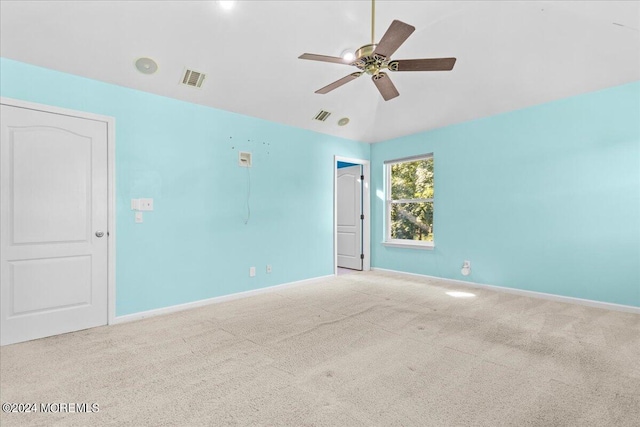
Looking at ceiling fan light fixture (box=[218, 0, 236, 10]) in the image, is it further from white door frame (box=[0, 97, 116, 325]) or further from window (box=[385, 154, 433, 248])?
window (box=[385, 154, 433, 248])

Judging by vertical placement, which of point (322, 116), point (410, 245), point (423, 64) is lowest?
point (410, 245)

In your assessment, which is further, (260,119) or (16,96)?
(260,119)

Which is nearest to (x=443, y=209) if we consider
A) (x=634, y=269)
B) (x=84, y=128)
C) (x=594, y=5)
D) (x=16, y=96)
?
(x=634, y=269)

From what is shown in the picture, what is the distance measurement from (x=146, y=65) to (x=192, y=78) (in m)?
0.46

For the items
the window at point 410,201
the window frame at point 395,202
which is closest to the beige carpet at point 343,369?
the window frame at point 395,202

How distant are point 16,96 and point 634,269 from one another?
21.3ft

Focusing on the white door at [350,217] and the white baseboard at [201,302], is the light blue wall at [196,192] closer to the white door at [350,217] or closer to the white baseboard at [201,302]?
the white baseboard at [201,302]

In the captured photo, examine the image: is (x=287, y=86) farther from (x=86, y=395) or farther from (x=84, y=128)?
(x=86, y=395)

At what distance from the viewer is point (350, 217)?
6.64 metres

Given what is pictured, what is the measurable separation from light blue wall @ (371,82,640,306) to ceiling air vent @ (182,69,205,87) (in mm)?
3667

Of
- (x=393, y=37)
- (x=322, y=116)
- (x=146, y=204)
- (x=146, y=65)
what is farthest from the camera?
(x=322, y=116)

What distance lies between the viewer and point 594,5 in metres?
Answer: 2.77

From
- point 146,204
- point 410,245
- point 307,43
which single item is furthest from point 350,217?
point 146,204

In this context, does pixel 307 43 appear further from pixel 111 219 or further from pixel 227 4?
pixel 111 219
